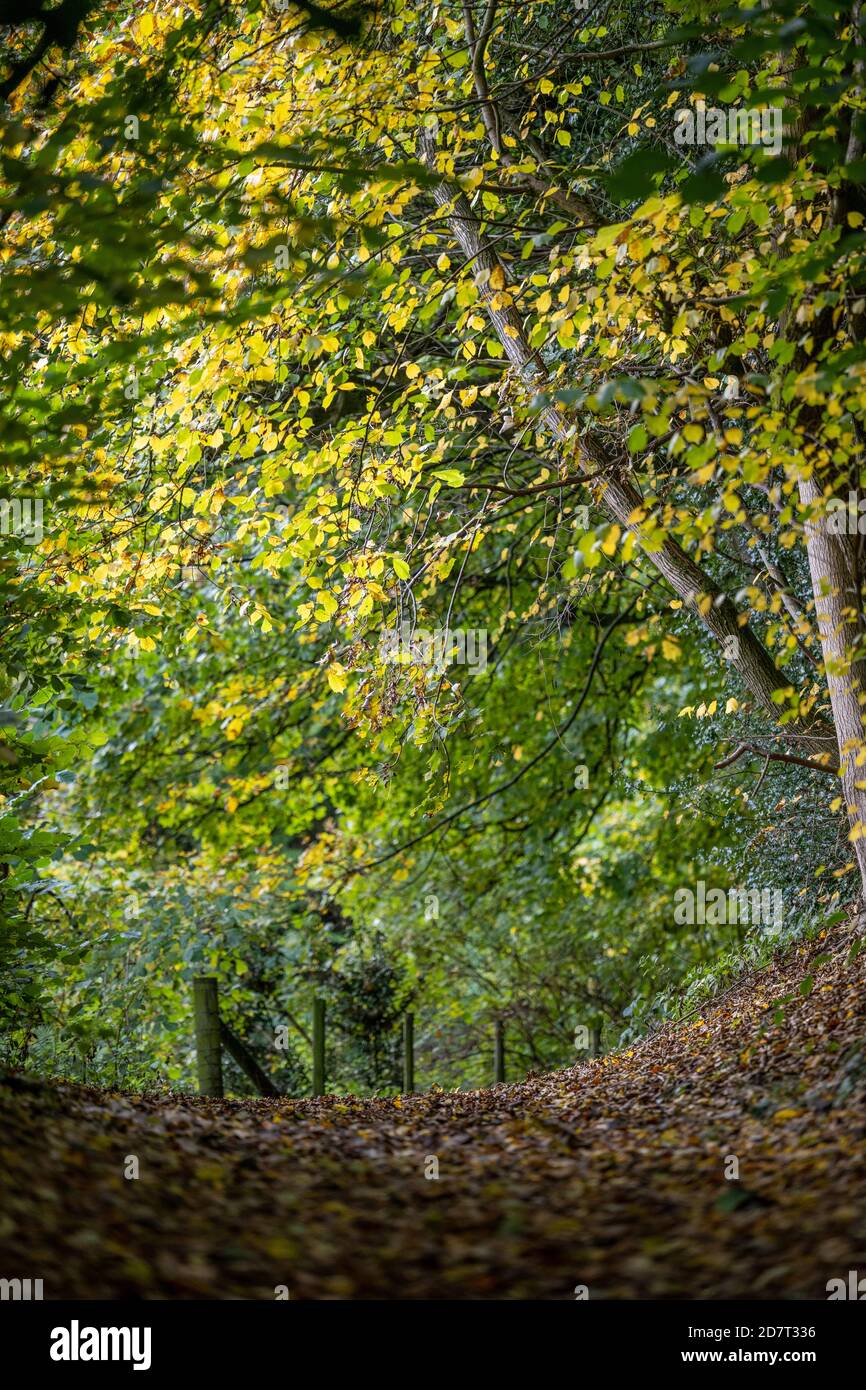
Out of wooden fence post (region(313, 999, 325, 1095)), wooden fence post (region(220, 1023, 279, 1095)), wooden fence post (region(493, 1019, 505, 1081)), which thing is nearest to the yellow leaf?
wooden fence post (region(313, 999, 325, 1095))

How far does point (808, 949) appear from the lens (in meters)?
7.38

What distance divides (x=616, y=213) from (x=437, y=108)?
202cm

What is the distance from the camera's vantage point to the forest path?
3059 mm

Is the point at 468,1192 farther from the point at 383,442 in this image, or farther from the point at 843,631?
the point at 383,442

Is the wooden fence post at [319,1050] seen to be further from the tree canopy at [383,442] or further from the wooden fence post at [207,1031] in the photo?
the wooden fence post at [207,1031]

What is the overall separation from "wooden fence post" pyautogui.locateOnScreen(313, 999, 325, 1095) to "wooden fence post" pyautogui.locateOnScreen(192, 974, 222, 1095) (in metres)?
2.01

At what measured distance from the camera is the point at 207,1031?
25.4ft

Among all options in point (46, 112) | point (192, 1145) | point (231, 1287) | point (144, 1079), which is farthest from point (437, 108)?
point (144, 1079)

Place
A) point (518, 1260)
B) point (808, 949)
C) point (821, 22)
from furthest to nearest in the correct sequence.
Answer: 1. point (808, 949)
2. point (821, 22)
3. point (518, 1260)

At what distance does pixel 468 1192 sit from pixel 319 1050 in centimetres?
621

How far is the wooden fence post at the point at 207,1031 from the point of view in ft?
25.1
